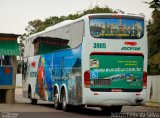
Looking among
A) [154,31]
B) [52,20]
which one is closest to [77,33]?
[154,31]

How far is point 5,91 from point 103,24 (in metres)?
10.9

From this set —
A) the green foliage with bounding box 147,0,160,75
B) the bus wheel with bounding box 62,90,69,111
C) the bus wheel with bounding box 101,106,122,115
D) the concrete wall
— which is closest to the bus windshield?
the bus wheel with bounding box 101,106,122,115

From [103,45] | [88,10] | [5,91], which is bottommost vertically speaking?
[5,91]

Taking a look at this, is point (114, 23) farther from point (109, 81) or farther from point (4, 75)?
point (4, 75)

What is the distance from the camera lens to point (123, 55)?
21297 mm

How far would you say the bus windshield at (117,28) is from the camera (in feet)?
69.3

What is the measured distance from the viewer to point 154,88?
111 feet

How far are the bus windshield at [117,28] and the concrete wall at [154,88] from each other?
11964mm

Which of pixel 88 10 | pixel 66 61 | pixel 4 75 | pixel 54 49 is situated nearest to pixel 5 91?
pixel 4 75

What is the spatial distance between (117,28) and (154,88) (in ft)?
43.7

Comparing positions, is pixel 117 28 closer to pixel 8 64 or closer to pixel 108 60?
pixel 108 60

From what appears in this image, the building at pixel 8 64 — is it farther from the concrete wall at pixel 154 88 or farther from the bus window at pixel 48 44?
the concrete wall at pixel 154 88

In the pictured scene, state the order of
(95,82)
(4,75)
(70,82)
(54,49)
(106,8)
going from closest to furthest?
(95,82), (70,82), (54,49), (4,75), (106,8)

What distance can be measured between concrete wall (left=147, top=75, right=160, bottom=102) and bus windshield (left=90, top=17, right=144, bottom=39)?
12.0 meters
